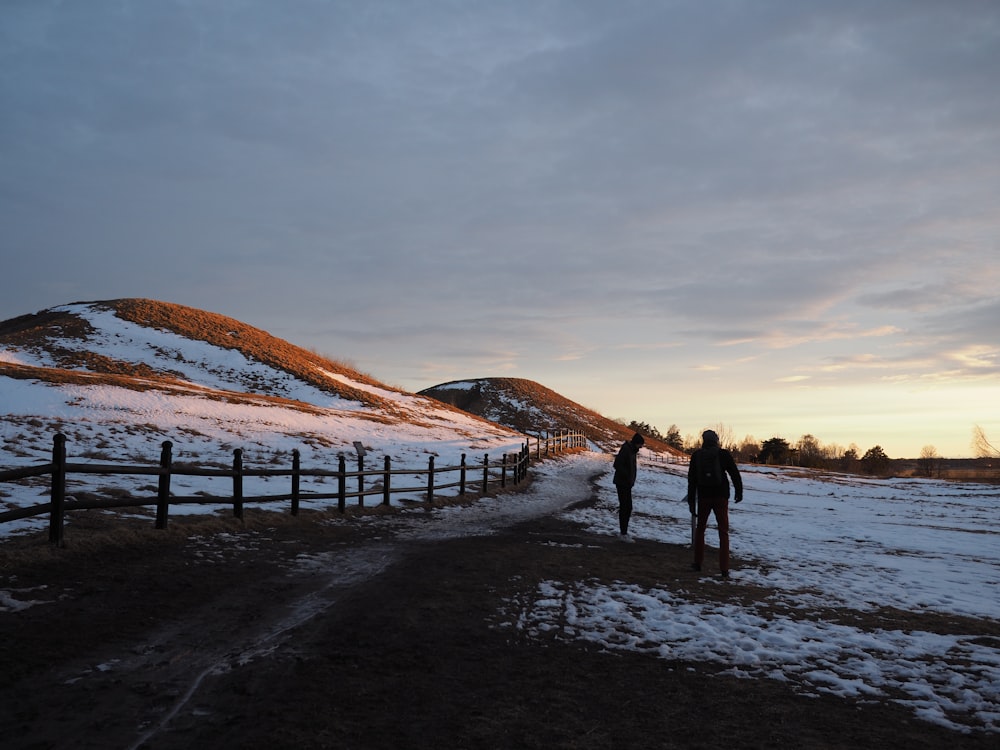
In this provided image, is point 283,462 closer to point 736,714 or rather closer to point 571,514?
point 571,514

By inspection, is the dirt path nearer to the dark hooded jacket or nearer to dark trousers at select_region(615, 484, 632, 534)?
the dark hooded jacket

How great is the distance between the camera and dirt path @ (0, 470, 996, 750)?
4539 mm

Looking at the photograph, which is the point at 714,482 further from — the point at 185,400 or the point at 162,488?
the point at 185,400

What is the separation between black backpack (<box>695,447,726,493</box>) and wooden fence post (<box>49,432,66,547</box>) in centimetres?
977

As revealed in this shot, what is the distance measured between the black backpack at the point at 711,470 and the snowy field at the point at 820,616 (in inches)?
59.5

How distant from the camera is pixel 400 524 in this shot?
15.6 metres

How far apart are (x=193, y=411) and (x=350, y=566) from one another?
84.0 feet

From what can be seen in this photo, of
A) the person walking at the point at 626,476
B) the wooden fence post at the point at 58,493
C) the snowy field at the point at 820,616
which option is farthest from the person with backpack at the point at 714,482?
the wooden fence post at the point at 58,493

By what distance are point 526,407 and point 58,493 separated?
9907cm

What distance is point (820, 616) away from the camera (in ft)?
27.3

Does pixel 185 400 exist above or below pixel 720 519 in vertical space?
above

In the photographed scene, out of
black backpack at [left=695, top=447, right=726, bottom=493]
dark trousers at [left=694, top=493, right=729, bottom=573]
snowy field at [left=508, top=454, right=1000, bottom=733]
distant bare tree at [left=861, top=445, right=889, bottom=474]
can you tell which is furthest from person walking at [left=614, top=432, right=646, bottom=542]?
distant bare tree at [left=861, top=445, right=889, bottom=474]

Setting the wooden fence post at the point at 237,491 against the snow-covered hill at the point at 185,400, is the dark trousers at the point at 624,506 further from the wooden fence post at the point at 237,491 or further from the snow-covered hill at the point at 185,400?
the snow-covered hill at the point at 185,400

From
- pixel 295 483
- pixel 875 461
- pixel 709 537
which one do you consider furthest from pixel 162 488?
pixel 875 461
